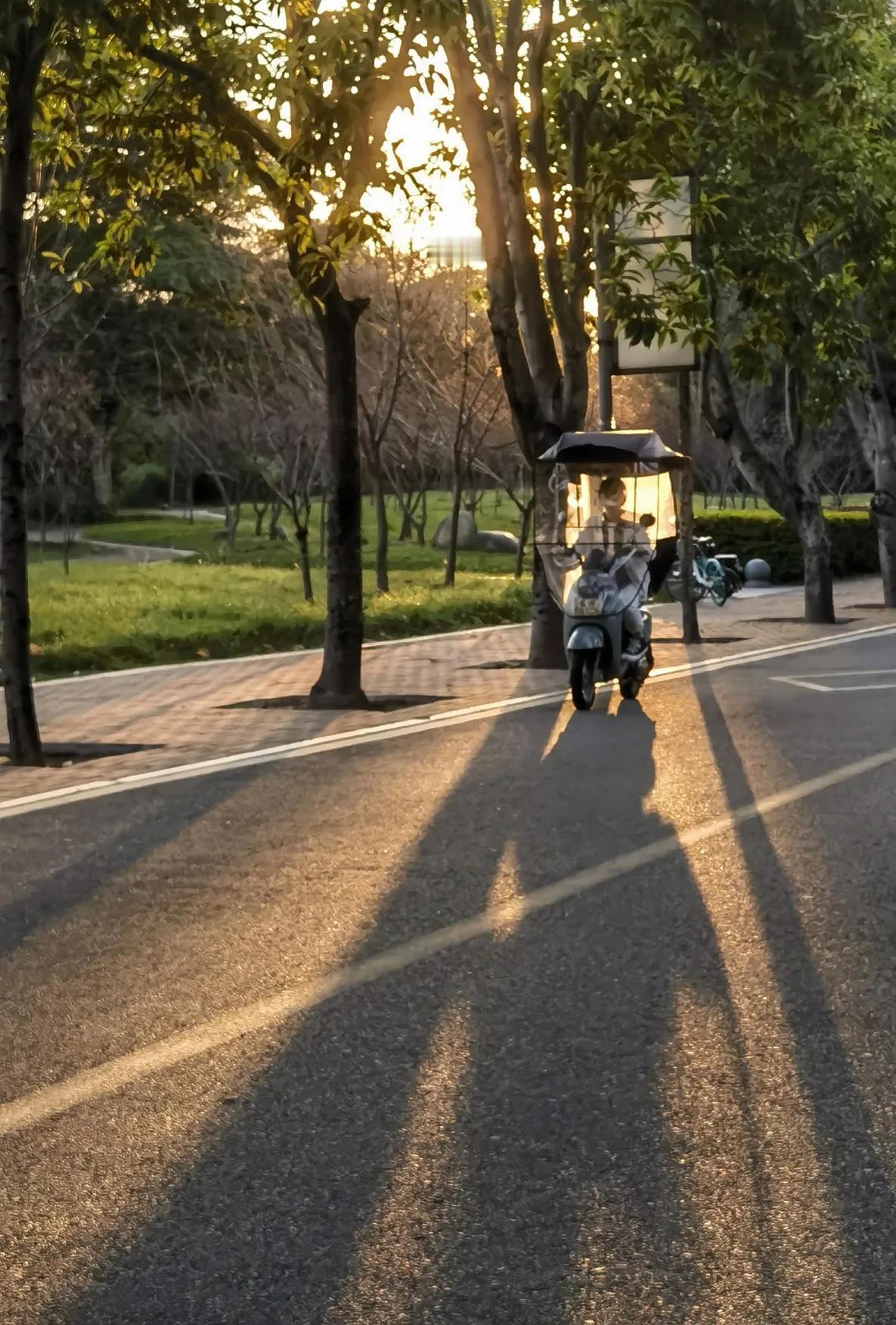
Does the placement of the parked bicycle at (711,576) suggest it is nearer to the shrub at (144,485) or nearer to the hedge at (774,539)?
the hedge at (774,539)

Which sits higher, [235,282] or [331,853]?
[235,282]

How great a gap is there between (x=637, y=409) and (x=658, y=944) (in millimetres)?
65777

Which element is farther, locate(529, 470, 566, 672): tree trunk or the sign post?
locate(529, 470, 566, 672): tree trunk

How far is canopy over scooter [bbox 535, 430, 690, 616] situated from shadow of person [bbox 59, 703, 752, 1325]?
22.5 ft

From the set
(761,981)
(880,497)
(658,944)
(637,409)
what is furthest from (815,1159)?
(637,409)

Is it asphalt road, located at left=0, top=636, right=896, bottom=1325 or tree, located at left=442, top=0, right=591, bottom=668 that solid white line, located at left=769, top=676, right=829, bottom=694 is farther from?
asphalt road, located at left=0, top=636, right=896, bottom=1325

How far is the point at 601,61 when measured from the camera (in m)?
16.3

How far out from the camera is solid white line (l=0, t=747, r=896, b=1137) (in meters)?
4.64

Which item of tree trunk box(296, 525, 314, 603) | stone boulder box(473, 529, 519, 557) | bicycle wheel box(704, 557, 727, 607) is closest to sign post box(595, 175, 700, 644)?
tree trunk box(296, 525, 314, 603)

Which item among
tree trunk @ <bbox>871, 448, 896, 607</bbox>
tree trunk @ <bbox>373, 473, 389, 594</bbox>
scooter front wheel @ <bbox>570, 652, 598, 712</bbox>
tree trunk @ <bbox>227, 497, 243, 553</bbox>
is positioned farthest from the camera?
tree trunk @ <bbox>227, 497, 243, 553</bbox>

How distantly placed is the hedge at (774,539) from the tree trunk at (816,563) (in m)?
11.1

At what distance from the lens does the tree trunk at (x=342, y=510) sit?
46.9ft

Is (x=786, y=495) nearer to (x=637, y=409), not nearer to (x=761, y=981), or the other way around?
(x=761, y=981)

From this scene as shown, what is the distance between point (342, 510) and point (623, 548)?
88.4 inches
